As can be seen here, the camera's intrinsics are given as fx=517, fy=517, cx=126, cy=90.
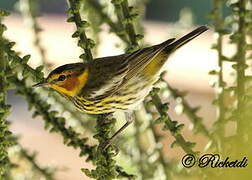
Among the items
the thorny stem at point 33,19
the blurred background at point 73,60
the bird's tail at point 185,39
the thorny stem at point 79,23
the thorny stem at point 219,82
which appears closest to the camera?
the thorny stem at point 79,23

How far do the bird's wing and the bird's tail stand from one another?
2.3 inches

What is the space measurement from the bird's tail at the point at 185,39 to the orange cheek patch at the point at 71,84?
25 cm

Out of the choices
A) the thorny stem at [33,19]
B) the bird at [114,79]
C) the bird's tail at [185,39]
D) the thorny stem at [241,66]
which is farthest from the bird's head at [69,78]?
the thorny stem at [241,66]

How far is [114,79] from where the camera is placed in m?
1.27

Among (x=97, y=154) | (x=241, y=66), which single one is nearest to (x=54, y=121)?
(x=97, y=154)

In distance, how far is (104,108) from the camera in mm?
1270

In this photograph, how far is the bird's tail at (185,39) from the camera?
3.99ft

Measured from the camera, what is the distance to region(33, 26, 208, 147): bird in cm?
124

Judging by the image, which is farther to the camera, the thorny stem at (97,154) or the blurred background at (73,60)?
the blurred background at (73,60)

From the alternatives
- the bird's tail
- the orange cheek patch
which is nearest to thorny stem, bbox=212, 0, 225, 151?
the bird's tail

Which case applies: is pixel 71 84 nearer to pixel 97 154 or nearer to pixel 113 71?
pixel 113 71

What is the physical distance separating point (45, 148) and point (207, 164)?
192cm

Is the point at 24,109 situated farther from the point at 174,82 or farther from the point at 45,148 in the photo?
the point at 174,82

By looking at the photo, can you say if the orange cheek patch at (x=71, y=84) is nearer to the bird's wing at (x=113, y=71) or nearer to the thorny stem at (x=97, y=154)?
the bird's wing at (x=113, y=71)
